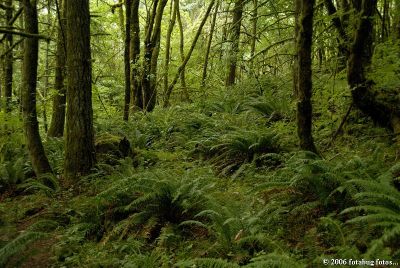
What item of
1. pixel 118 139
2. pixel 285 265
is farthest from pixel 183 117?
pixel 285 265

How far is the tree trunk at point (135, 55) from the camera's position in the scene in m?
12.7

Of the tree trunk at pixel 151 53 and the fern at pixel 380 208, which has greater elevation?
the tree trunk at pixel 151 53

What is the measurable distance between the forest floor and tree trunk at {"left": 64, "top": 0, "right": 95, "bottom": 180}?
1.27ft

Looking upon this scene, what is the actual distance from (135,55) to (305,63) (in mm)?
9131

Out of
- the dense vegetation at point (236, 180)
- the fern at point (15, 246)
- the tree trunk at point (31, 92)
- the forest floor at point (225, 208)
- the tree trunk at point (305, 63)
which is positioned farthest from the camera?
the tree trunk at point (31, 92)

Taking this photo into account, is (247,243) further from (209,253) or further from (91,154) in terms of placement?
(91,154)

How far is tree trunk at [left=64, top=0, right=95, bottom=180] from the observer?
7.12 meters

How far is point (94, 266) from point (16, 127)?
5687mm

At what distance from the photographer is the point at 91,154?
24.7ft

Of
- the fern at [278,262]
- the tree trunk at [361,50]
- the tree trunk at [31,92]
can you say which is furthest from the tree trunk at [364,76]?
the tree trunk at [31,92]

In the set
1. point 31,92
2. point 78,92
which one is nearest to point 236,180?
point 78,92

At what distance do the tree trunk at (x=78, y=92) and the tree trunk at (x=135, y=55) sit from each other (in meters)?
→ 5.01

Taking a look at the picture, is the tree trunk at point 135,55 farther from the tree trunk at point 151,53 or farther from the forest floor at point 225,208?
the forest floor at point 225,208

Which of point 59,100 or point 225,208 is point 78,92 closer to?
point 225,208
